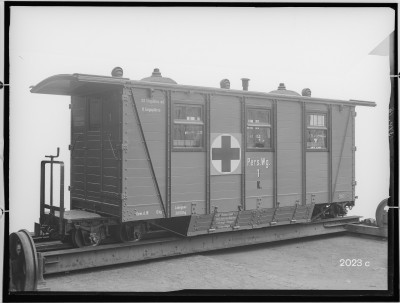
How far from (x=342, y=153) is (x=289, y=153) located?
5.37ft

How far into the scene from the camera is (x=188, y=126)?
341 inches

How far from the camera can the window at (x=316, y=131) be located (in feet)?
33.5

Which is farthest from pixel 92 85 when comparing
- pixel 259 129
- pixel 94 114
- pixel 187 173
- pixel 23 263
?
pixel 259 129

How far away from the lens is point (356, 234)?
1090cm

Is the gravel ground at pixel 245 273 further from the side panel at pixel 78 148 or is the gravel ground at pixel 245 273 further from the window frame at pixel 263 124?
the window frame at pixel 263 124

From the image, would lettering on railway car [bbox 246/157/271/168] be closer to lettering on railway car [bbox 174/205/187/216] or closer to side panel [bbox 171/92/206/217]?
side panel [bbox 171/92/206/217]

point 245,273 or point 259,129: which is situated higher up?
point 259,129

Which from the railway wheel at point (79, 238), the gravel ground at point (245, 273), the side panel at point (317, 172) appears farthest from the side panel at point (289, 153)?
the railway wheel at point (79, 238)

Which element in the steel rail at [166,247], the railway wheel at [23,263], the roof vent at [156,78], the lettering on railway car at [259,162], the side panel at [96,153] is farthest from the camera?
the lettering on railway car at [259,162]

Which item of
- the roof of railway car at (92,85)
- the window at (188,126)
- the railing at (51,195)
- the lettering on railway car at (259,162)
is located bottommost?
the railing at (51,195)

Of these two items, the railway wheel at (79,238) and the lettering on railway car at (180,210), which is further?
the lettering on railway car at (180,210)

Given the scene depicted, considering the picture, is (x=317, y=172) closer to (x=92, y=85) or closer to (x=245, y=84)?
(x=245, y=84)

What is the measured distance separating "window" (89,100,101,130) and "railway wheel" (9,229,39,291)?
2240 mm

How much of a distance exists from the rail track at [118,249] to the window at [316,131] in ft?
5.36
